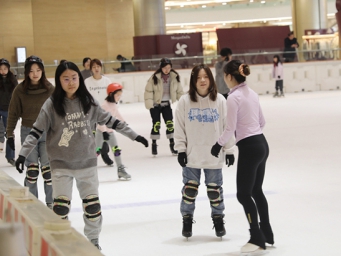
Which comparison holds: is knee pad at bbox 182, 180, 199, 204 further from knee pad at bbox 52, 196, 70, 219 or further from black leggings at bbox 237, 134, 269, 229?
knee pad at bbox 52, 196, 70, 219

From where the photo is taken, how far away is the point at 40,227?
10.0 feet

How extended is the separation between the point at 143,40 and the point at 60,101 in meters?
24.9

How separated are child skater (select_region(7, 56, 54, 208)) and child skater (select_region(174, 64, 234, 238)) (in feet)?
4.75

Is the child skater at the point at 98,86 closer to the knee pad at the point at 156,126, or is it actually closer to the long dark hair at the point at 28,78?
the knee pad at the point at 156,126

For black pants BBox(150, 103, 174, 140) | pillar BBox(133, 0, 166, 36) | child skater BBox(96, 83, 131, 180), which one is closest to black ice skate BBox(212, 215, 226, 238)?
child skater BBox(96, 83, 131, 180)

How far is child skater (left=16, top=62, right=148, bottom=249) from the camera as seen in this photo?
4730mm

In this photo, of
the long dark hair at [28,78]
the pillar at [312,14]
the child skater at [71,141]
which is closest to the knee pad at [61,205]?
the child skater at [71,141]

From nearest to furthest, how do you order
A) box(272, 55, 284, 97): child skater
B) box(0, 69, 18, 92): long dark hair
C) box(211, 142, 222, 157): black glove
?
box(211, 142, 222, 157): black glove, box(0, 69, 18, 92): long dark hair, box(272, 55, 284, 97): child skater

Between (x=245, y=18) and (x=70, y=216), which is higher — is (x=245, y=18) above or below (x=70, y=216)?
above

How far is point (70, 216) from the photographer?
6.50 m

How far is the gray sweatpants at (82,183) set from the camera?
4750 mm

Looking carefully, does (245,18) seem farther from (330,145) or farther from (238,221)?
(238,221)

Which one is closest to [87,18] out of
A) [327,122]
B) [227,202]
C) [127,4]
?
[127,4]

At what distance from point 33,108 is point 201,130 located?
1.77m
